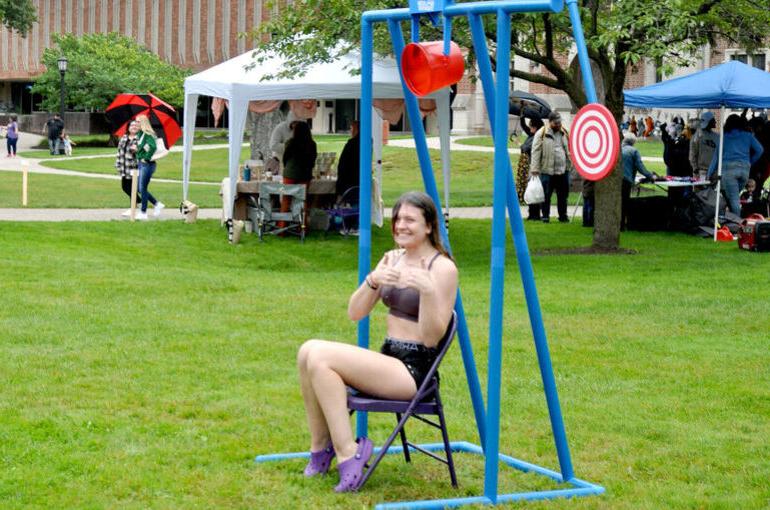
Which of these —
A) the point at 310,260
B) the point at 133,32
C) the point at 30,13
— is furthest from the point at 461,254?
the point at 133,32

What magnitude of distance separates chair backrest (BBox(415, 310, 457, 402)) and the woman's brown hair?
314 mm

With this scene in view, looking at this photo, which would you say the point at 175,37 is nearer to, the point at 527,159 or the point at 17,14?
the point at 17,14

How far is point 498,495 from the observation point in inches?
237

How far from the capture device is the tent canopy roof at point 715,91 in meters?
19.4

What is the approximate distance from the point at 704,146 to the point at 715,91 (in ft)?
6.86

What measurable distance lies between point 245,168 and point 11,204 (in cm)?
594

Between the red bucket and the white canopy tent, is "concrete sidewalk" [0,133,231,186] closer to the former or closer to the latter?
the white canopy tent

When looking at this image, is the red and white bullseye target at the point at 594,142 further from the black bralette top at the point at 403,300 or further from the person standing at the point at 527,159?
the person standing at the point at 527,159

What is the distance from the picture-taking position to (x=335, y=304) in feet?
40.8

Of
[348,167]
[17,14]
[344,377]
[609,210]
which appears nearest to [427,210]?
[344,377]

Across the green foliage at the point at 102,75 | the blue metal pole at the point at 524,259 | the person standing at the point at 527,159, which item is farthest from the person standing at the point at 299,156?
the green foliage at the point at 102,75

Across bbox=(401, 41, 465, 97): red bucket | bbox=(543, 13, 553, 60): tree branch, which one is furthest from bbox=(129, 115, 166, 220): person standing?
bbox=(401, 41, 465, 97): red bucket

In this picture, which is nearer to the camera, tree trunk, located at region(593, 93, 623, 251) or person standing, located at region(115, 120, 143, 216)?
tree trunk, located at region(593, 93, 623, 251)

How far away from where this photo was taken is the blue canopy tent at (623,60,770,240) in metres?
19.4
